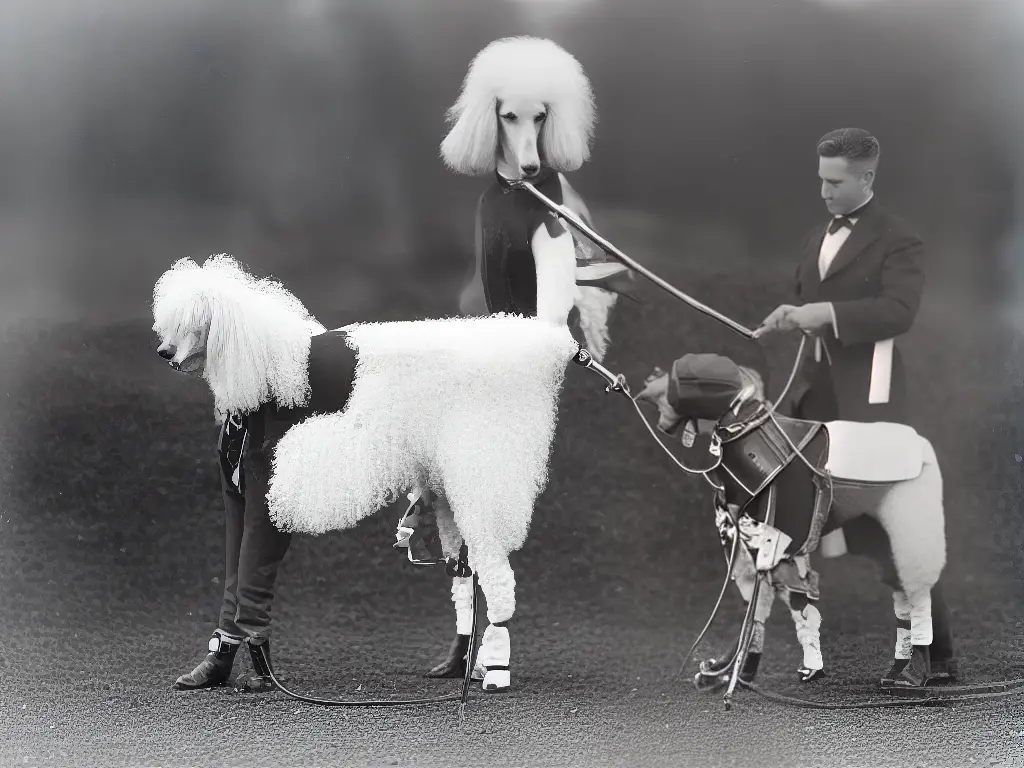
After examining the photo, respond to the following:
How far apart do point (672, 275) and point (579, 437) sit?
1.91ft

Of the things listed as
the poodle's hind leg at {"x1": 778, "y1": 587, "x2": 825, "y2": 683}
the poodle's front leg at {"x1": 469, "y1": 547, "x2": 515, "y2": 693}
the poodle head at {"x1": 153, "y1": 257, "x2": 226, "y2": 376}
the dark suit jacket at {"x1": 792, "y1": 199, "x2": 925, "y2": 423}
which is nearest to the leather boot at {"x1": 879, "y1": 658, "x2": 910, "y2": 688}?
the poodle's hind leg at {"x1": 778, "y1": 587, "x2": 825, "y2": 683}

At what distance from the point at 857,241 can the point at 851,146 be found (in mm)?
290

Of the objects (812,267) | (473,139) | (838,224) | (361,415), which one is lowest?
(361,415)

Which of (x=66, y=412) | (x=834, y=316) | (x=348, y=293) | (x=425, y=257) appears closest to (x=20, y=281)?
(x=66, y=412)

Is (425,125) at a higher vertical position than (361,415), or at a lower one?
higher

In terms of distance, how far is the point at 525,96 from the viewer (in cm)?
302

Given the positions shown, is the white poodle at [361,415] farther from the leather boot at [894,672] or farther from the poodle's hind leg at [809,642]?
the leather boot at [894,672]

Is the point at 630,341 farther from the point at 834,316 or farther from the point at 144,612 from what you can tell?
the point at 144,612

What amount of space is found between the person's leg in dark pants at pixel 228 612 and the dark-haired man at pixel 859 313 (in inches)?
66.3

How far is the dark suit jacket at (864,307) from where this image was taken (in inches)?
119

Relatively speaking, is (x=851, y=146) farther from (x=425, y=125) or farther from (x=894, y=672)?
(x=894, y=672)

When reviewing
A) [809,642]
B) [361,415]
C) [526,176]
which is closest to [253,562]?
[361,415]

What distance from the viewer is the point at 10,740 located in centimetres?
305

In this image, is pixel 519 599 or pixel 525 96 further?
pixel 519 599
